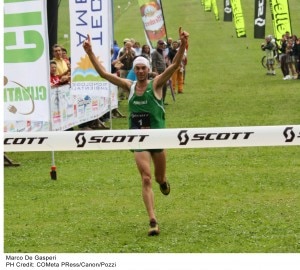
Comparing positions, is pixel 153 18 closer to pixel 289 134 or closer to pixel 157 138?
pixel 157 138

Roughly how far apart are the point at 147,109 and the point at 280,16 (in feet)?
81.0

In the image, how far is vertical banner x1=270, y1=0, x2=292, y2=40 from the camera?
34719mm

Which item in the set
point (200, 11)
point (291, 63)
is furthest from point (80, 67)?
point (200, 11)

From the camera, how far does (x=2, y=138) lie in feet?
34.0

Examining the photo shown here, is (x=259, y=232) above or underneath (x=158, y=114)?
underneath

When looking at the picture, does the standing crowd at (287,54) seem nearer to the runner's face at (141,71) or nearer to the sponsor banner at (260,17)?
the sponsor banner at (260,17)

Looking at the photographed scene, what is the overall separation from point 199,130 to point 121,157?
7.90m

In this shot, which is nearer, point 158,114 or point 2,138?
point 2,138

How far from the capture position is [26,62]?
14.2m

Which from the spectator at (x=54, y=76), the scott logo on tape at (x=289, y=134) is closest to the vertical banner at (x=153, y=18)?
the spectator at (x=54, y=76)

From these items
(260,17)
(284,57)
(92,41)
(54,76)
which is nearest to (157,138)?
(92,41)

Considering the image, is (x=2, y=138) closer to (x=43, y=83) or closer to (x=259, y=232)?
(x=259, y=232)

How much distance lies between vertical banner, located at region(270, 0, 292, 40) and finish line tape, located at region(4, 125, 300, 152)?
2503 centimetres

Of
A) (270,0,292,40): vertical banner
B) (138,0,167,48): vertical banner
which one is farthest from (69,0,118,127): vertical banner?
(270,0,292,40): vertical banner
